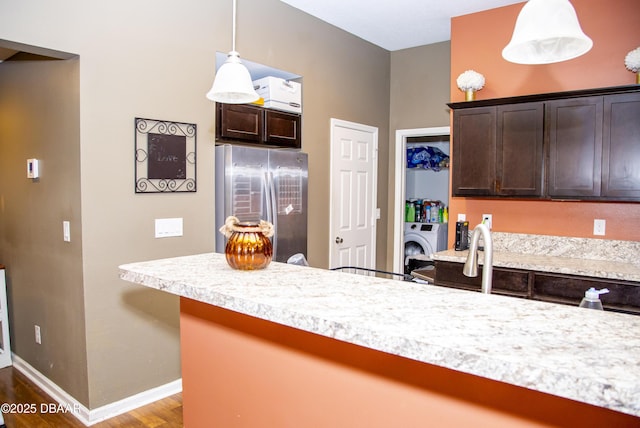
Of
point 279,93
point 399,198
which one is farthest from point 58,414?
point 399,198

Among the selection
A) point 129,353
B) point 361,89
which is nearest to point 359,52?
point 361,89

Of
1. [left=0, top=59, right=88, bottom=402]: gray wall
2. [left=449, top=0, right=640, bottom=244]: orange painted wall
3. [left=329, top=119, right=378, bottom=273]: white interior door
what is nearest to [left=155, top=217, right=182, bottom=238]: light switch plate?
[left=0, top=59, right=88, bottom=402]: gray wall

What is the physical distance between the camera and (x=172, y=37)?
116 inches

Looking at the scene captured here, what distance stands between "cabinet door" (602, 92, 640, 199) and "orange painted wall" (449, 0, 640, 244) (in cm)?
30

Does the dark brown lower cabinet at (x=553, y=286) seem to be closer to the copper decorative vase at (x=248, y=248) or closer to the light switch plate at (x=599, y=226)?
the light switch plate at (x=599, y=226)

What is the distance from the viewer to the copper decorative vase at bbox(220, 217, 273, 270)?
1.67 meters

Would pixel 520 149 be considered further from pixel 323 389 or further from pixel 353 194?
pixel 323 389

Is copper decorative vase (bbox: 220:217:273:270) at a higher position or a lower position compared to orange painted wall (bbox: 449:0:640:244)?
lower

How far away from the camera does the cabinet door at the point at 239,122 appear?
3.26m

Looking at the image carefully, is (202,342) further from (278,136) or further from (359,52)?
(359,52)

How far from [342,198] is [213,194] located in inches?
63.8

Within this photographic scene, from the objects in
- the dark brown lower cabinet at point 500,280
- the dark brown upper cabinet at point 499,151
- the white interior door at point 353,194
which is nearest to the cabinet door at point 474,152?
the dark brown upper cabinet at point 499,151

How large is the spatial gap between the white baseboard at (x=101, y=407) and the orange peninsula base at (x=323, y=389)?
1192mm

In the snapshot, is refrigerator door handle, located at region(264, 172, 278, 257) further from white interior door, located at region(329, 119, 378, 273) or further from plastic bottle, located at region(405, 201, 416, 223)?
plastic bottle, located at region(405, 201, 416, 223)
